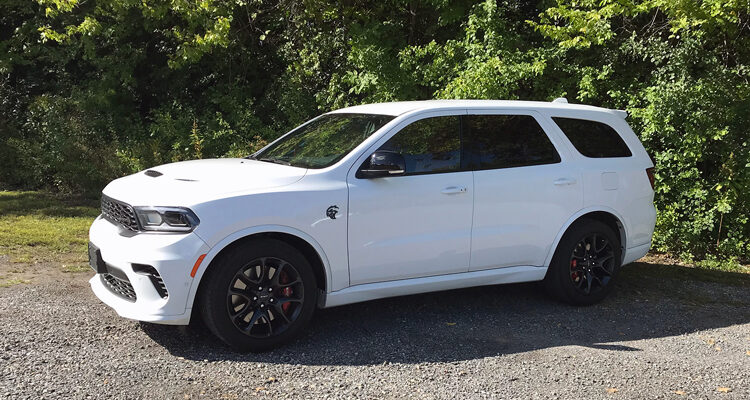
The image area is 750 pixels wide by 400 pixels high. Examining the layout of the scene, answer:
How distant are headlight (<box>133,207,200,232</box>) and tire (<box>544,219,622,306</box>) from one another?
10.6 ft

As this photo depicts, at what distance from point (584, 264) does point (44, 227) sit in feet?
22.1

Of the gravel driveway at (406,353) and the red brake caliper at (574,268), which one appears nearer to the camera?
the gravel driveway at (406,353)

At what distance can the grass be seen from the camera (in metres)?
7.79

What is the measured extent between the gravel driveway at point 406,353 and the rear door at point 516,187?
0.63 m

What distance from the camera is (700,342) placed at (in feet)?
18.8

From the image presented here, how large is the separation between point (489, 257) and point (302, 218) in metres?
1.70

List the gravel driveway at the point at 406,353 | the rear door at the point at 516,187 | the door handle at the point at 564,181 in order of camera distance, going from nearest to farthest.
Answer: the gravel driveway at the point at 406,353 → the rear door at the point at 516,187 → the door handle at the point at 564,181

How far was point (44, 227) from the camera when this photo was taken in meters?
9.26

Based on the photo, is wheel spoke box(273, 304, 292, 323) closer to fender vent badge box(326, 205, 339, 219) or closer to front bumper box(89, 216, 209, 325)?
front bumper box(89, 216, 209, 325)

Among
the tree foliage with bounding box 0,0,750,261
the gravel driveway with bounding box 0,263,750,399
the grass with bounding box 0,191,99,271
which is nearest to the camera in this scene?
the gravel driveway with bounding box 0,263,750,399

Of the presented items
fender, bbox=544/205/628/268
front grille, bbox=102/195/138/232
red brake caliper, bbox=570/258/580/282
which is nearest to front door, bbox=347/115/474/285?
fender, bbox=544/205/628/268

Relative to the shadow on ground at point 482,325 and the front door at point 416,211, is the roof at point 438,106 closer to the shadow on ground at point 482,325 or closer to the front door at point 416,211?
the front door at point 416,211

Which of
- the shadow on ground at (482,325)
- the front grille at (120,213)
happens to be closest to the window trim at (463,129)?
the shadow on ground at (482,325)

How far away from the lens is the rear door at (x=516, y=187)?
5.79 meters
